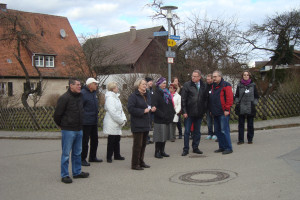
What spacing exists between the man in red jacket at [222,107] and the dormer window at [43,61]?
34915 mm

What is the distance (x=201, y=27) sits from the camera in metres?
21.5

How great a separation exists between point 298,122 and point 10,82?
32844 mm

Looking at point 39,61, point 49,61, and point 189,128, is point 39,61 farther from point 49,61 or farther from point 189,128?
point 189,128

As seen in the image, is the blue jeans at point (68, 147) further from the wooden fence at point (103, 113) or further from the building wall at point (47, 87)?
the building wall at point (47, 87)

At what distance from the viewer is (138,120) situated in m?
7.59

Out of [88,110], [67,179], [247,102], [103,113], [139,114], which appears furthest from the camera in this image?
[103,113]

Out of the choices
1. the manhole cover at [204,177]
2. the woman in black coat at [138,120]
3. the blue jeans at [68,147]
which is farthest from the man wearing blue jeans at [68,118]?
→ the manhole cover at [204,177]

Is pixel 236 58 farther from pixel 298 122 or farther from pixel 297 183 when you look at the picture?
pixel 297 183

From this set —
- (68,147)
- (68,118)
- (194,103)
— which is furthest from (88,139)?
(194,103)

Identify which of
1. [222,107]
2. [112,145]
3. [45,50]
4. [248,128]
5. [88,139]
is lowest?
[112,145]

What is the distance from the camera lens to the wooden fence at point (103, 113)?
16.6 meters

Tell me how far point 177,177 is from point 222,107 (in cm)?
286

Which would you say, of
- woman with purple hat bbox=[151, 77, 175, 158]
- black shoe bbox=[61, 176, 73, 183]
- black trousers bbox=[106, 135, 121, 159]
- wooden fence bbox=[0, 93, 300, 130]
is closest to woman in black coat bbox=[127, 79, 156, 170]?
woman with purple hat bbox=[151, 77, 175, 158]

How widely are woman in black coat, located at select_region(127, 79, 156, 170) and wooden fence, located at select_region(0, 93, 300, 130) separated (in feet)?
26.9
